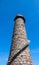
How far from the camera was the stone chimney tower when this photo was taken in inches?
344

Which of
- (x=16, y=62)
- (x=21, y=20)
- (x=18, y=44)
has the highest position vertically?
(x=21, y=20)

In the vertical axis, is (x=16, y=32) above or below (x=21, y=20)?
below

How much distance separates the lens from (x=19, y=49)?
924cm

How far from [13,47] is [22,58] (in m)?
1.24

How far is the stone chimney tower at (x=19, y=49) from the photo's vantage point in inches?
344

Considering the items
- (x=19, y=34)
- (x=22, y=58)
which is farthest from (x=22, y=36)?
(x=22, y=58)

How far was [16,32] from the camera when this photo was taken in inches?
418

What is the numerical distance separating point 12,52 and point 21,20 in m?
3.59

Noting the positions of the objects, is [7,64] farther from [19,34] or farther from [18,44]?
[19,34]

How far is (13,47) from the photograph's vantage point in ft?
31.5

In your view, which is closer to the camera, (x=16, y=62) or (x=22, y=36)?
(x=16, y=62)

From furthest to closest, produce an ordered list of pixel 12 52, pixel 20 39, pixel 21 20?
pixel 21 20
pixel 20 39
pixel 12 52

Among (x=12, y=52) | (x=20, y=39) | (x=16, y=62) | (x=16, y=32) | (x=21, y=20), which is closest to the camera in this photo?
(x=16, y=62)

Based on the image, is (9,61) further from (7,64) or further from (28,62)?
(28,62)
